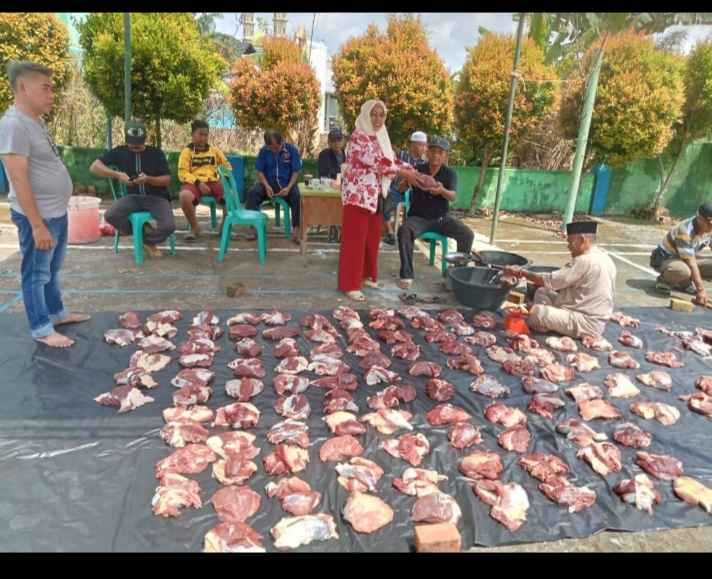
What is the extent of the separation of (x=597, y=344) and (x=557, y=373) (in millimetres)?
743

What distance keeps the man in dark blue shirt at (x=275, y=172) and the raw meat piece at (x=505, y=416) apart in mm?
4541

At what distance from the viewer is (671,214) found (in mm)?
11406

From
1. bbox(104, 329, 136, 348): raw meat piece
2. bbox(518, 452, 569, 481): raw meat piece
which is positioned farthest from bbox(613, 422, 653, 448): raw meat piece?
bbox(104, 329, 136, 348): raw meat piece

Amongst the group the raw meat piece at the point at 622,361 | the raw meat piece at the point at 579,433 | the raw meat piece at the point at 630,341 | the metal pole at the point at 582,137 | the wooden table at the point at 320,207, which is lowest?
the raw meat piece at the point at 579,433

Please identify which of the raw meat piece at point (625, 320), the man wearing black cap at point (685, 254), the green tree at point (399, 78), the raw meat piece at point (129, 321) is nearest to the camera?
the raw meat piece at point (129, 321)

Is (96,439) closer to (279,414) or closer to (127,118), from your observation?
(279,414)

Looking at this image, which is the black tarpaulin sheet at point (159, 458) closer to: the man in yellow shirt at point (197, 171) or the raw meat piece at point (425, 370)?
the raw meat piece at point (425, 370)

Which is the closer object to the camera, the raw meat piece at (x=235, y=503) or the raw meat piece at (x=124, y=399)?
the raw meat piece at (x=235, y=503)

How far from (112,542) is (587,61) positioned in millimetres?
11408

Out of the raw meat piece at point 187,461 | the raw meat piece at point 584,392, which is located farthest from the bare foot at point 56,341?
the raw meat piece at point 584,392

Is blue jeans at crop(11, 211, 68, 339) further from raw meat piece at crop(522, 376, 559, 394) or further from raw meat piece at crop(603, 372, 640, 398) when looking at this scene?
raw meat piece at crop(603, 372, 640, 398)

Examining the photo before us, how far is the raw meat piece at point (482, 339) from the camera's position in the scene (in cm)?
399

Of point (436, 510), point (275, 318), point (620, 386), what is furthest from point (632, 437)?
point (275, 318)

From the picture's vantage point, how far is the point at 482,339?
403 centimetres
